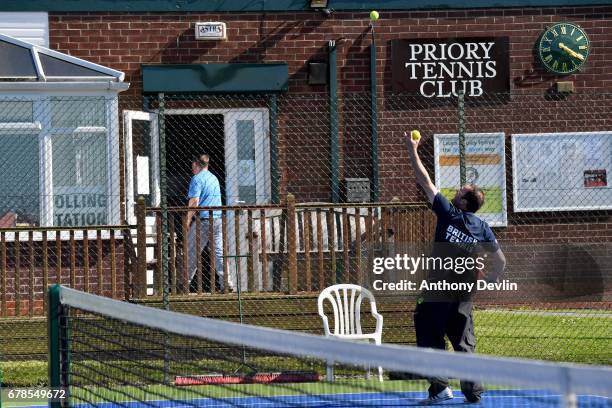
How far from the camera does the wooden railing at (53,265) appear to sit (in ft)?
38.3

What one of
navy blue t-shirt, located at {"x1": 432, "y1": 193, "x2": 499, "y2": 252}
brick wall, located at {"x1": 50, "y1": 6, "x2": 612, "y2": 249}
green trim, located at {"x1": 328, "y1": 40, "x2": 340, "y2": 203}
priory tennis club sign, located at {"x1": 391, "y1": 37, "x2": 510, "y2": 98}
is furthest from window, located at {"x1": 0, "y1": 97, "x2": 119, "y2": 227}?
navy blue t-shirt, located at {"x1": 432, "y1": 193, "x2": 499, "y2": 252}

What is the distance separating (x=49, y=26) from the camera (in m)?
15.3

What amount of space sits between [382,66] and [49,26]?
14.4 ft

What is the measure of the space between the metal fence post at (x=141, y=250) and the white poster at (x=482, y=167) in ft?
17.0

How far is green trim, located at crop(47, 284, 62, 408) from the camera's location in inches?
260

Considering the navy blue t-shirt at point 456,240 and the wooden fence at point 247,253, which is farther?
the wooden fence at point 247,253

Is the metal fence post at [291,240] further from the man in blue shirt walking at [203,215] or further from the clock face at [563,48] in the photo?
the clock face at [563,48]

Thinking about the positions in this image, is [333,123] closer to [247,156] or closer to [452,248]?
[247,156]

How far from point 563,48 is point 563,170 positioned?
174cm

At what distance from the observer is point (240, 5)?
15609 millimetres

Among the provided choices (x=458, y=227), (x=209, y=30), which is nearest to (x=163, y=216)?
(x=458, y=227)

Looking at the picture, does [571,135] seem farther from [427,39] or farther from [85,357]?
[85,357]

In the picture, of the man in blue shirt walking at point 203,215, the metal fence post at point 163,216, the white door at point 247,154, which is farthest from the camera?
the white door at point 247,154

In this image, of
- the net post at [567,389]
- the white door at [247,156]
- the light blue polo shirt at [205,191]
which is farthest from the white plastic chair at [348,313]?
the net post at [567,389]
